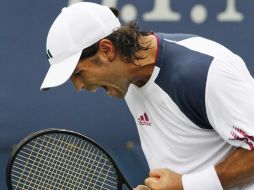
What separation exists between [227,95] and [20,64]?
2.09 metres

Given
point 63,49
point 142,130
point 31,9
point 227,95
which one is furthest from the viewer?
point 31,9

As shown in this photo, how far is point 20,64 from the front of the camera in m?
4.45

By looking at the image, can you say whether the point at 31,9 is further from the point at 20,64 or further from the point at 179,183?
the point at 179,183

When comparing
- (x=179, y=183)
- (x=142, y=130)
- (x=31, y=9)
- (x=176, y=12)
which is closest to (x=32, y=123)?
(x=31, y=9)

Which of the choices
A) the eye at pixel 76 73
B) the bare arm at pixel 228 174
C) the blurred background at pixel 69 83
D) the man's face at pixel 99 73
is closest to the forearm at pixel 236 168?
the bare arm at pixel 228 174

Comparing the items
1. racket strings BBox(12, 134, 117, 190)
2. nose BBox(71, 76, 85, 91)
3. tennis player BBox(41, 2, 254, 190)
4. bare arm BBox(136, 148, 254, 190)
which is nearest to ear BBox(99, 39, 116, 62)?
tennis player BBox(41, 2, 254, 190)

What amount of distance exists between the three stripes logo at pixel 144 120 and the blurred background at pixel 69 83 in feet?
5.23

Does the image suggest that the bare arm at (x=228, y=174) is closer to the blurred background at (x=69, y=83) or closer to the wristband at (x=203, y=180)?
the wristband at (x=203, y=180)

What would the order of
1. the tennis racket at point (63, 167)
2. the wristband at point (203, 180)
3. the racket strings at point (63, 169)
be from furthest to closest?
the racket strings at point (63, 169) → the tennis racket at point (63, 167) → the wristband at point (203, 180)

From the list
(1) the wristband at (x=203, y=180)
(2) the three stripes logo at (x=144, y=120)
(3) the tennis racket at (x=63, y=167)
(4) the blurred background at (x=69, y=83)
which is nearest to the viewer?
(1) the wristband at (x=203, y=180)

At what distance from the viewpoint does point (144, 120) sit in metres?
2.92

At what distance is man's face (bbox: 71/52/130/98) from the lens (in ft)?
8.96

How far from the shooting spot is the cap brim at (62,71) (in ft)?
8.82

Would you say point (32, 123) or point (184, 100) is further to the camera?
point (32, 123)
